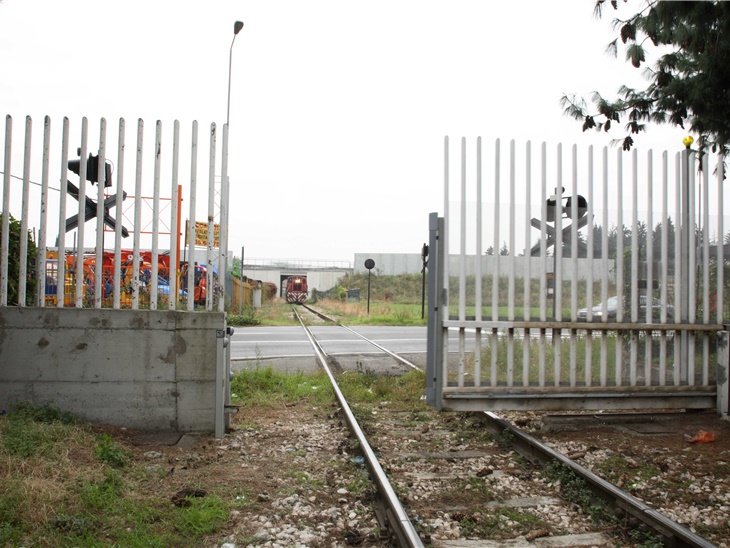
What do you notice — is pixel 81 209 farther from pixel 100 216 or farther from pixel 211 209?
pixel 211 209

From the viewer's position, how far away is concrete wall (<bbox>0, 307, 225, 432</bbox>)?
5.95m

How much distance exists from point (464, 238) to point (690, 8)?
129 inches

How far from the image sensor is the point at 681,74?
7.54 metres

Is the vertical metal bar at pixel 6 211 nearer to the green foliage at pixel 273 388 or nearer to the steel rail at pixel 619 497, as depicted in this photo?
the green foliage at pixel 273 388

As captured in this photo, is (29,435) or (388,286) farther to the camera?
(388,286)

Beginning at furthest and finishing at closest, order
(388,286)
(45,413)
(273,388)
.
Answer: (388,286) < (273,388) < (45,413)

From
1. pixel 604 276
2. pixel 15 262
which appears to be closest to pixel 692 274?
pixel 604 276

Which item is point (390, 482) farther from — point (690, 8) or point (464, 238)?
point (690, 8)

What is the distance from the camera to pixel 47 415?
5758mm

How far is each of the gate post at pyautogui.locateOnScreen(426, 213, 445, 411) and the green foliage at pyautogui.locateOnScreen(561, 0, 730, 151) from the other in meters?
2.99

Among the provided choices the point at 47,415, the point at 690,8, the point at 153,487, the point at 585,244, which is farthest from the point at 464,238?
the point at 47,415

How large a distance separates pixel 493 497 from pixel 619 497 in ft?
2.82

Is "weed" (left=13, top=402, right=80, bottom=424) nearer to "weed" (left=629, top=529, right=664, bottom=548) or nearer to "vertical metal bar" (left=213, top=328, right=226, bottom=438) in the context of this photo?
"vertical metal bar" (left=213, top=328, right=226, bottom=438)

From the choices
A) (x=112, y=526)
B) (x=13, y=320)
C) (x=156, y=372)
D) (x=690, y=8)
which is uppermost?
(x=690, y=8)
